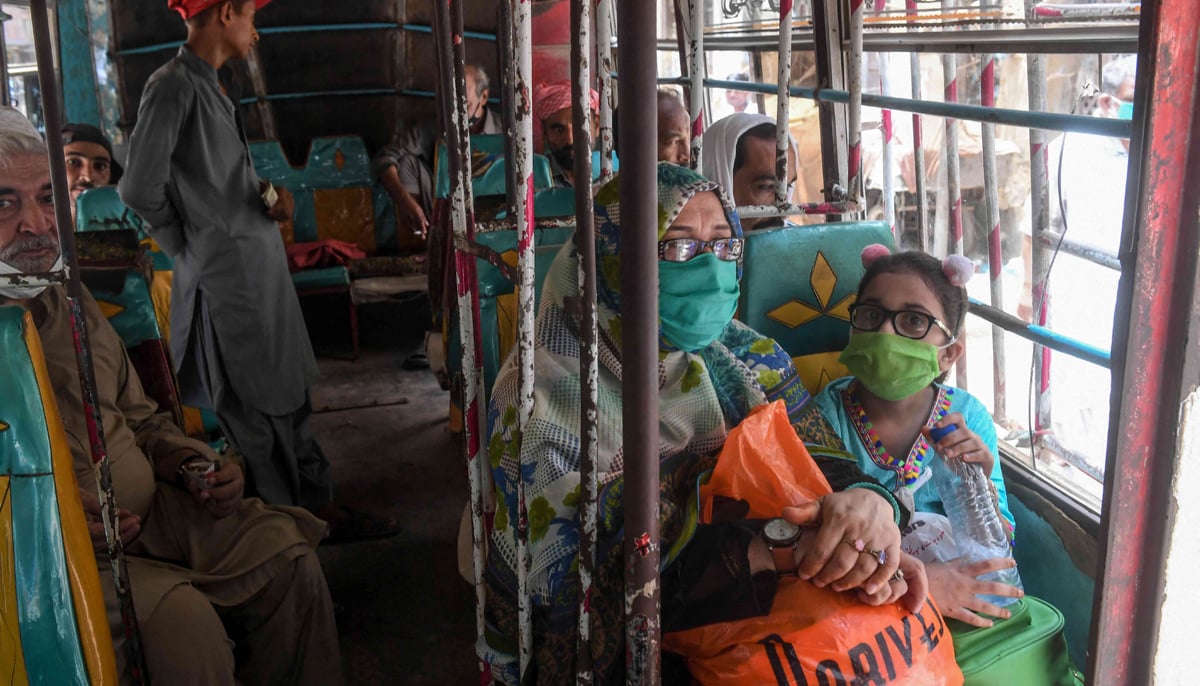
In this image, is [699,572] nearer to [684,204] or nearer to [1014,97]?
[684,204]

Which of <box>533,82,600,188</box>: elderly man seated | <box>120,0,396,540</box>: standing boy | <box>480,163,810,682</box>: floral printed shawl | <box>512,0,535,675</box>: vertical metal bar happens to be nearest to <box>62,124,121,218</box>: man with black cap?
<box>120,0,396,540</box>: standing boy

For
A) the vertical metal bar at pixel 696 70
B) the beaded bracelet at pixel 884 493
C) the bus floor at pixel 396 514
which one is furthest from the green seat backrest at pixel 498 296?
the beaded bracelet at pixel 884 493

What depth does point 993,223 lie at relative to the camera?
2930 millimetres

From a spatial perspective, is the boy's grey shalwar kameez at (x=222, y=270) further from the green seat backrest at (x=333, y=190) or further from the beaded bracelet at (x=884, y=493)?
the green seat backrest at (x=333, y=190)

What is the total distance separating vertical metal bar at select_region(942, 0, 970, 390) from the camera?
3.01 m

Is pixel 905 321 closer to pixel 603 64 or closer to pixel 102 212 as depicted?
pixel 603 64

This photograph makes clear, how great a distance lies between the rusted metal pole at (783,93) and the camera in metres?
2.23

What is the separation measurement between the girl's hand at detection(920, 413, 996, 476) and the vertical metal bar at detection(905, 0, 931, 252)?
3.28 feet

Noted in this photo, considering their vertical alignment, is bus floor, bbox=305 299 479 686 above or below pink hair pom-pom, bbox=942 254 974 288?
below

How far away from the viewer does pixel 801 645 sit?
1.20 m

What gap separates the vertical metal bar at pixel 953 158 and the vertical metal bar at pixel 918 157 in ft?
0.32

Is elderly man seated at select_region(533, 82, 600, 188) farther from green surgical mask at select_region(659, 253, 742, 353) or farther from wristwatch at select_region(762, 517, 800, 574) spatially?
wristwatch at select_region(762, 517, 800, 574)

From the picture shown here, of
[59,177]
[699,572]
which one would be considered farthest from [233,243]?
[699,572]

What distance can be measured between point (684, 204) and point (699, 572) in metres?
0.67
